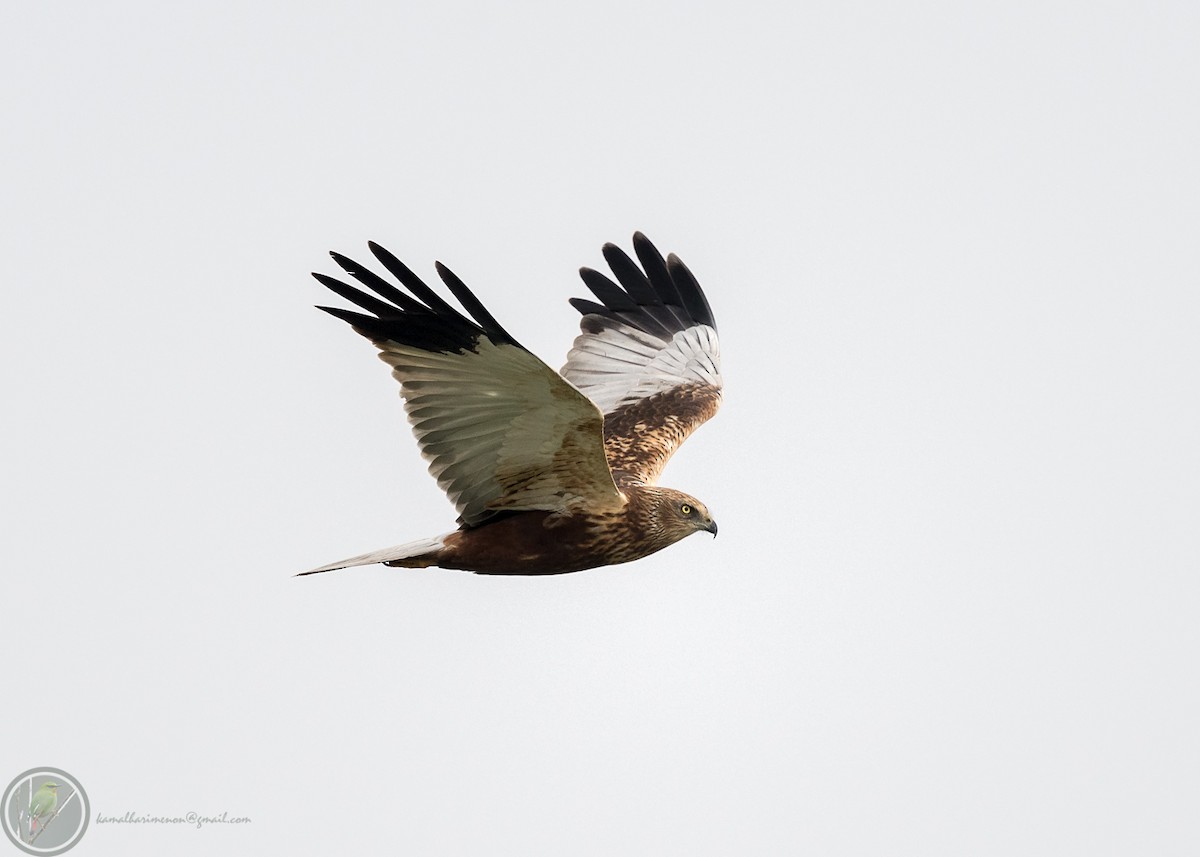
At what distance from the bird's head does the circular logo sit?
6894 mm

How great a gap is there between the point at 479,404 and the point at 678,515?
164 centimetres

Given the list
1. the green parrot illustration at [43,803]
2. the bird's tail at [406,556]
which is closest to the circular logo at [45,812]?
the green parrot illustration at [43,803]

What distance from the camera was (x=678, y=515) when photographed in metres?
11.0

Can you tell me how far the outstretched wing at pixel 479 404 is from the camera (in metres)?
9.94

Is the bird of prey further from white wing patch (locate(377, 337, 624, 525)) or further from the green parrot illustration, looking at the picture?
the green parrot illustration

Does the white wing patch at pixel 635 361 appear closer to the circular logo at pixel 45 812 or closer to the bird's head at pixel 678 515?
the bird's head at pixel 678 515

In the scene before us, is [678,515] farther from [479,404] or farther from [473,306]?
[473,306]

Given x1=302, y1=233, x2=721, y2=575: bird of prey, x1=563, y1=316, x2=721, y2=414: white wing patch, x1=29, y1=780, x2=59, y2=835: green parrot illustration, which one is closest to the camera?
x1=302, y1=233, x2=721, y2=575: bird of prey

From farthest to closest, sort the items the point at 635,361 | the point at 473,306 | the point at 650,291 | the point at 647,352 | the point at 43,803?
the point at 43,803 < the point at 650,291 < the point at 647,352 < the point at 635,361 < the point at 473,306

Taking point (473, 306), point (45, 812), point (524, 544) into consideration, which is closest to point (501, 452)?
point (524, 544)

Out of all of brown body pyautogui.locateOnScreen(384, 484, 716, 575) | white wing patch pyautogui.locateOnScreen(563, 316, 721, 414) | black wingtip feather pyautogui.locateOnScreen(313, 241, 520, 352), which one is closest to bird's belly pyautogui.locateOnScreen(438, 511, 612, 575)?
brown body pyautogui.locateOnScreen(384, 484, 716, 575)

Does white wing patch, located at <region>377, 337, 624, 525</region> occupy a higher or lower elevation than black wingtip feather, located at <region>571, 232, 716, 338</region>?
lower

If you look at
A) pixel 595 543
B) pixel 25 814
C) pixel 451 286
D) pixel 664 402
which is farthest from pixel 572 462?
pixel 25 814

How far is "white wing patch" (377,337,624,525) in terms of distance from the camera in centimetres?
1002
